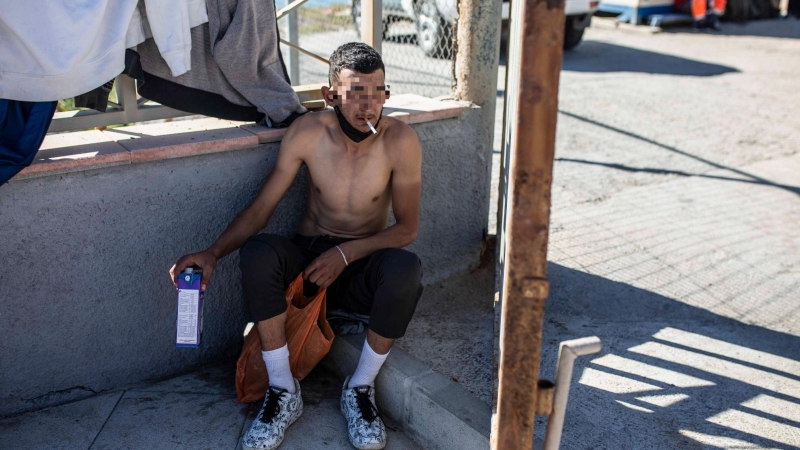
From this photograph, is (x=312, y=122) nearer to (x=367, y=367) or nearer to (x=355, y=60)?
(x=355, y=60)

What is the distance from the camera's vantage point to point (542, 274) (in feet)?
6.12

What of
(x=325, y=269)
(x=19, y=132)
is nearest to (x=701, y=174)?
(x=325, y=269)

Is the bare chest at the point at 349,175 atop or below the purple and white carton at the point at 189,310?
atop

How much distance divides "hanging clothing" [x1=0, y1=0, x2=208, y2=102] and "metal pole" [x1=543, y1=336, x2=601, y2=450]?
207 centimetres

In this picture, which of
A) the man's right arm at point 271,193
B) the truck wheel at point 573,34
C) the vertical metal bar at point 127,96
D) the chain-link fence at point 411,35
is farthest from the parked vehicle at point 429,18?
the truck wheel at point 573,34

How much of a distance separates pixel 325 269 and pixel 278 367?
1.39 feet

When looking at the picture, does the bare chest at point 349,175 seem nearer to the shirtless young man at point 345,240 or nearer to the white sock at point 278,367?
the shirtless young man at point 345,240

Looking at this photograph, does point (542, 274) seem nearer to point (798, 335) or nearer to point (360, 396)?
point (360, 396)

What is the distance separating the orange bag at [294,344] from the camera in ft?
10.1

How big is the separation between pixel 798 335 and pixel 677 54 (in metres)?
9.65

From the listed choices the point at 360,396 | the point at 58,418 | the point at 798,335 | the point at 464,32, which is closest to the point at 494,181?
the point at 464,32

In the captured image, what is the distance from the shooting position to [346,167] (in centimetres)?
315

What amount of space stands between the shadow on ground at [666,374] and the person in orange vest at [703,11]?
12771 millimetres

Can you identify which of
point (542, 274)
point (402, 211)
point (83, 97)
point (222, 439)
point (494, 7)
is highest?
point (494, 7)
